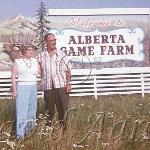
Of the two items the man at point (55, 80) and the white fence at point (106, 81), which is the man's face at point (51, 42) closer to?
the man at point (55, 80)

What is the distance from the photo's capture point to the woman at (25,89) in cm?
525

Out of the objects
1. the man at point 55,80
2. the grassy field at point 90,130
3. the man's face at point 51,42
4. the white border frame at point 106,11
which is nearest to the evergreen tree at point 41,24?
the white border frame at point 106,11

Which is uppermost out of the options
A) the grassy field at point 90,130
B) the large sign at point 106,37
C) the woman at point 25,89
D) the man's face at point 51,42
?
the large sign at point 106,37

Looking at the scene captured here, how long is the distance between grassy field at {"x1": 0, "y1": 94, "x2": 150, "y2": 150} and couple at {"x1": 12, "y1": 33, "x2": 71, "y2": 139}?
138 mm

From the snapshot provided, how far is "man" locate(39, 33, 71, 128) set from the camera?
5.58m

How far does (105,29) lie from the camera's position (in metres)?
8.55

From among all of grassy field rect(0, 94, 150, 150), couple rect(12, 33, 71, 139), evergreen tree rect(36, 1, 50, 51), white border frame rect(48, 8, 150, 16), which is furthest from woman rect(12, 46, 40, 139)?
white border frame rect(48, 8, 150, 16)

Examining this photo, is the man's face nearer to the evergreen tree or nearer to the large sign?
the evergreen tree

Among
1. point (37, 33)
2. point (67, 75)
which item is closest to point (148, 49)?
point (37, 33)

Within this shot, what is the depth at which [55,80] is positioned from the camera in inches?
222

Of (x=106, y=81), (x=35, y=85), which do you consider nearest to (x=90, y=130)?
(x=35, y=85)

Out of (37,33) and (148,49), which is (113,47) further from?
(37,33)

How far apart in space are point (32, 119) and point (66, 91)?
22.5 inches

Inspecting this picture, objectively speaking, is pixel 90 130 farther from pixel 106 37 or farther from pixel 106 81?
pixel 106 37
